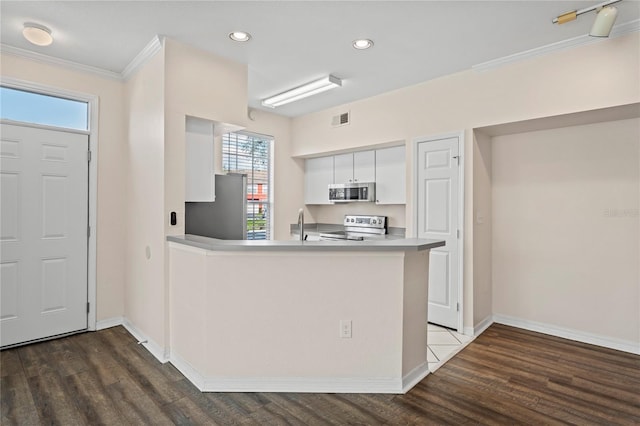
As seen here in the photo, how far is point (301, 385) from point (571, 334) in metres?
2.85

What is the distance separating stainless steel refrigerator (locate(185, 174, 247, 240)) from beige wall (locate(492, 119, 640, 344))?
287 cm

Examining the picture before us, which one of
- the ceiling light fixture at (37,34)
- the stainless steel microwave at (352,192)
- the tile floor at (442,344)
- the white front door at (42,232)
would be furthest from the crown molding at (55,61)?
the tile floor at (442,344)

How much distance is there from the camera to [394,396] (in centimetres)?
241

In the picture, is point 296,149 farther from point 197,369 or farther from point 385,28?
point 197,369

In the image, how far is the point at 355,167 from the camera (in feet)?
16.4

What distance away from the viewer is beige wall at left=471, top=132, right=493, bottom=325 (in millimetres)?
3682

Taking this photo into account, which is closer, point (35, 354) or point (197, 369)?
point (197, 369)

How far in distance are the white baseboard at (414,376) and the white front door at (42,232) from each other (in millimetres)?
3240

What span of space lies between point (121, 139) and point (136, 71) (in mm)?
765

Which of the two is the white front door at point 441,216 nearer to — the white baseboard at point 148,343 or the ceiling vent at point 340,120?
the ceiling vent at point 340,120

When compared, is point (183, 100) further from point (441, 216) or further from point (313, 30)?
point (441, 216)

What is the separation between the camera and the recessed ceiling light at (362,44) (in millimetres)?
3002

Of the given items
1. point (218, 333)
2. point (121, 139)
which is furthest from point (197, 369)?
point (121, 139)

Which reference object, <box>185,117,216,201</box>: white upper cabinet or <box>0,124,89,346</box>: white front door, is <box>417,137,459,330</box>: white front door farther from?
<box>0,124,89,346</box>: white front door
